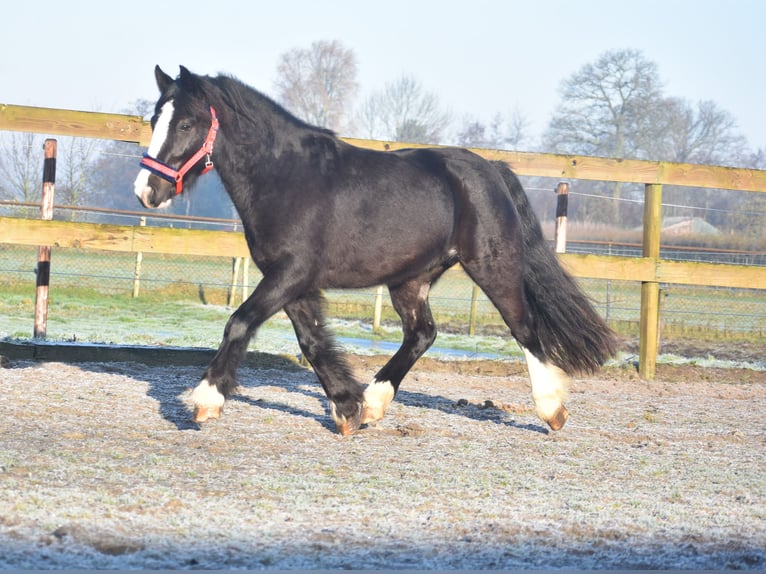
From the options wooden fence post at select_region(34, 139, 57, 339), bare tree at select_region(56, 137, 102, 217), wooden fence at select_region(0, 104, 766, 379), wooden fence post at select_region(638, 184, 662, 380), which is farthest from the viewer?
bare tree at select_region(56, 137, 102, 217)

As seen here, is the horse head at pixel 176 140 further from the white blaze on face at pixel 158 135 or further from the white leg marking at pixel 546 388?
the white leg marking at pixel 546 388

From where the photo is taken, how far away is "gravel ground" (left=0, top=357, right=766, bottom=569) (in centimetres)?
288

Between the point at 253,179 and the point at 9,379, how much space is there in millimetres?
2503

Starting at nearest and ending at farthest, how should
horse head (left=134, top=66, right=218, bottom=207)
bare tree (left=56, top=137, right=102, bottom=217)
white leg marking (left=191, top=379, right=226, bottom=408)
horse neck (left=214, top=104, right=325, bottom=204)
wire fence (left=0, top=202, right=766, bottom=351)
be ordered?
white leg marking (left=191, top=379, right=226, bottom=408), horse head (left=134, top=66, right=218, bottom=207), horse neck (left=214, top=104, right=325, bottom=204), wire fence (left=0, top=202, right=766, bottom=351), bare tree (left=56, top=137, right=102, bottom=217)

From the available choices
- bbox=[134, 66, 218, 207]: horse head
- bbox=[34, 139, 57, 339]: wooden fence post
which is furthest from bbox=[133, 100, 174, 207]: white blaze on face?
bbox=[34, 139, 57, 339]: wooden fence post

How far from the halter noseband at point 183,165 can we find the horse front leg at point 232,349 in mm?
675

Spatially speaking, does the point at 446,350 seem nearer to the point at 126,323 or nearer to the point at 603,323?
the point at 126,323

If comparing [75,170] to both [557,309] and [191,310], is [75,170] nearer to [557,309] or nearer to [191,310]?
[191,310]

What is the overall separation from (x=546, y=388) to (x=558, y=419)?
188 mm

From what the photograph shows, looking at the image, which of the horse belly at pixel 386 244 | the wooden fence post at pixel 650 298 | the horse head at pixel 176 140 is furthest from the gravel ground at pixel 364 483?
the wooden fence post at pixel 650 298

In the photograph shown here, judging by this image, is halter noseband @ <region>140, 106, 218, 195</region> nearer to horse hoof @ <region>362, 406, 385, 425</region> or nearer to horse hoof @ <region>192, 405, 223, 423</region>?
horse hoof @ <region>192, 405, 223, 423</region>

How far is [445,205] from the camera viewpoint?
213 inches

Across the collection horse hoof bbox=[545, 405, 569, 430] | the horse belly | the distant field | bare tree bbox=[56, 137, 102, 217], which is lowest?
horse hoof bbox=[545, 405, 569, 430]

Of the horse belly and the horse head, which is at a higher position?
the horse head
